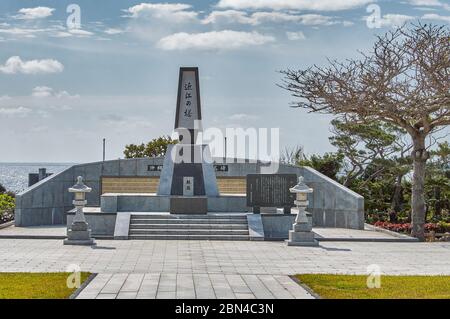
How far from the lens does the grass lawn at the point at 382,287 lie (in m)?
9.90

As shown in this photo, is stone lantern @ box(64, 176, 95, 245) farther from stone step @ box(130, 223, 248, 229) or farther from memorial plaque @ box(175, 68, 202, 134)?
memorial plaque @ box(175, 68, 202, 134)

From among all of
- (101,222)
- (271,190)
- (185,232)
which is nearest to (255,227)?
(271,190)

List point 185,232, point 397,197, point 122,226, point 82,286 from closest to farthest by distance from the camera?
point 82,286
point 185,232
point 122,226
point 397,197

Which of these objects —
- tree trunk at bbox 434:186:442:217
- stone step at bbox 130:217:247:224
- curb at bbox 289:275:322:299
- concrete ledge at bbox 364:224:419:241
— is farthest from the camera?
tree trunk at bbox 434:186:442:217

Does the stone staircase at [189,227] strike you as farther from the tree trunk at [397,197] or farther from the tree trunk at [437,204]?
the tree trunk at [437,204]

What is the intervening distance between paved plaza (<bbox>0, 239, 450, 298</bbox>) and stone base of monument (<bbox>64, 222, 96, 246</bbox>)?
0.28 metres

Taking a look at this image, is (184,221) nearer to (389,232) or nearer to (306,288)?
(389,232)

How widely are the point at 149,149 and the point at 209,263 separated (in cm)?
2175

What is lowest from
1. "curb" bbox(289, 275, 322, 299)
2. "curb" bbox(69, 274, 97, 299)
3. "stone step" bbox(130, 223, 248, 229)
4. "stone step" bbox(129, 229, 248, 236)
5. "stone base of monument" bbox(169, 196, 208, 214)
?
"curb" bbox(289, 275, 322, 299)

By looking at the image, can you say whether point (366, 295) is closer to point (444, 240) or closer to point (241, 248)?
point (241, 248)

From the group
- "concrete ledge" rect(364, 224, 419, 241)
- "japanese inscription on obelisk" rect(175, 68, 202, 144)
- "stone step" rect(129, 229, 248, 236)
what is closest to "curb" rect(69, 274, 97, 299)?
"stone step" rect(129, 229, 248, 236)

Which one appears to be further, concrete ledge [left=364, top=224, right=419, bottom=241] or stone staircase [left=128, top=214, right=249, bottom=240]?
concrete ledge [left=364, top=224, right=419, bottom=241]

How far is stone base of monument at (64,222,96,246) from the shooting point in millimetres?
17328

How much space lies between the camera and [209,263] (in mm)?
13930
